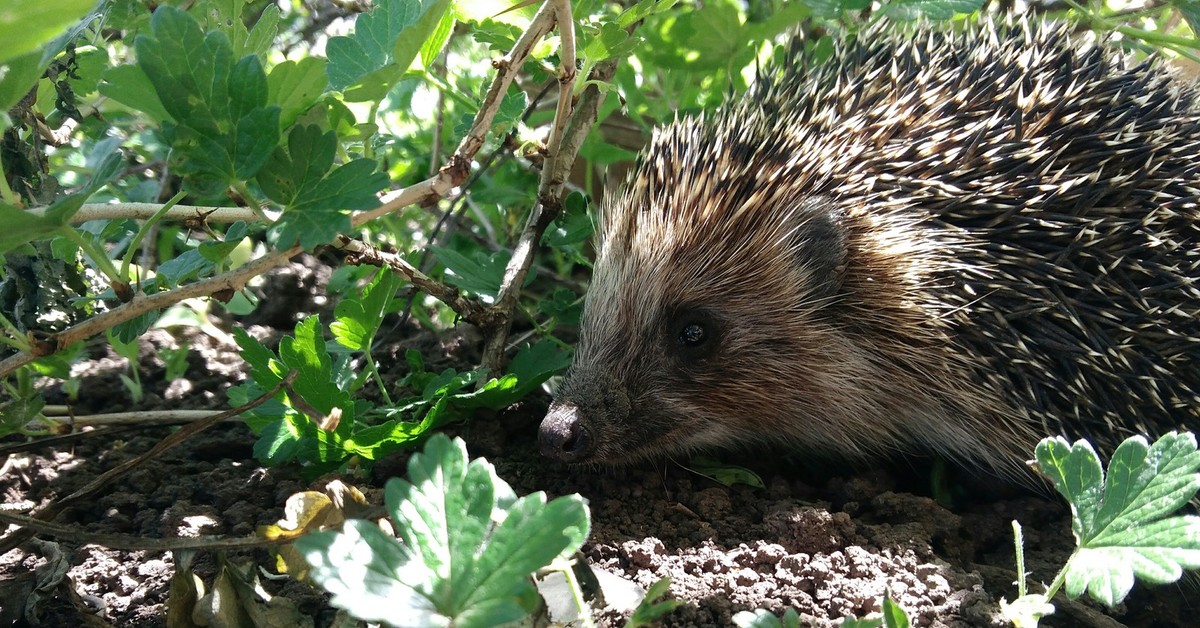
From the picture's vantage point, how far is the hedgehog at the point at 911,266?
2467 mm

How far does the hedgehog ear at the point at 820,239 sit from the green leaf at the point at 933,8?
1.79ft

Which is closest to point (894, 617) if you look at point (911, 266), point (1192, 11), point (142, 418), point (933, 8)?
point (911, 266)

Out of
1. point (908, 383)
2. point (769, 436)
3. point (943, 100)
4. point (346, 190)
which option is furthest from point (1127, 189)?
point (346, 190)

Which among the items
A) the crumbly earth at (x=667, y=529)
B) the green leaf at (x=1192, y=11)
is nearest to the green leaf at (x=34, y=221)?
the crumbly earth at (x=667, y=529)

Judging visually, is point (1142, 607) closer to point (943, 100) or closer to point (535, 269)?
point (943, 100)

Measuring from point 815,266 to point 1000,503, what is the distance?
33.0 inches

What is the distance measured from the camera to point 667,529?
2.06 meters

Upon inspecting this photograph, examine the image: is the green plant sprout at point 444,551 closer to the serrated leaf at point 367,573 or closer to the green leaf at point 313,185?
the serrated leaf at point 367,573

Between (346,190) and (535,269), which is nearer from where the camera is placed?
(346,190)

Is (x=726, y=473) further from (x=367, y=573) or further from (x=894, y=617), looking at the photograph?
(x=367, y=573)

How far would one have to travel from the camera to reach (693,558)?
1896 mm

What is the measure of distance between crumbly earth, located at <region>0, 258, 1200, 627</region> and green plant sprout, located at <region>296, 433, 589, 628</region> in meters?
0.45

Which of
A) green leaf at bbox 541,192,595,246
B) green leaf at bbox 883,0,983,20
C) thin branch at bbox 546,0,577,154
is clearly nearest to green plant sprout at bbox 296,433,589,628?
thin branch at bbox 546,0,577,154

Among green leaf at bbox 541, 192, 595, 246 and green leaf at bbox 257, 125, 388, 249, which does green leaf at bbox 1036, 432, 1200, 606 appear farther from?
green leaf at bbox 541, 192, 595, 246
